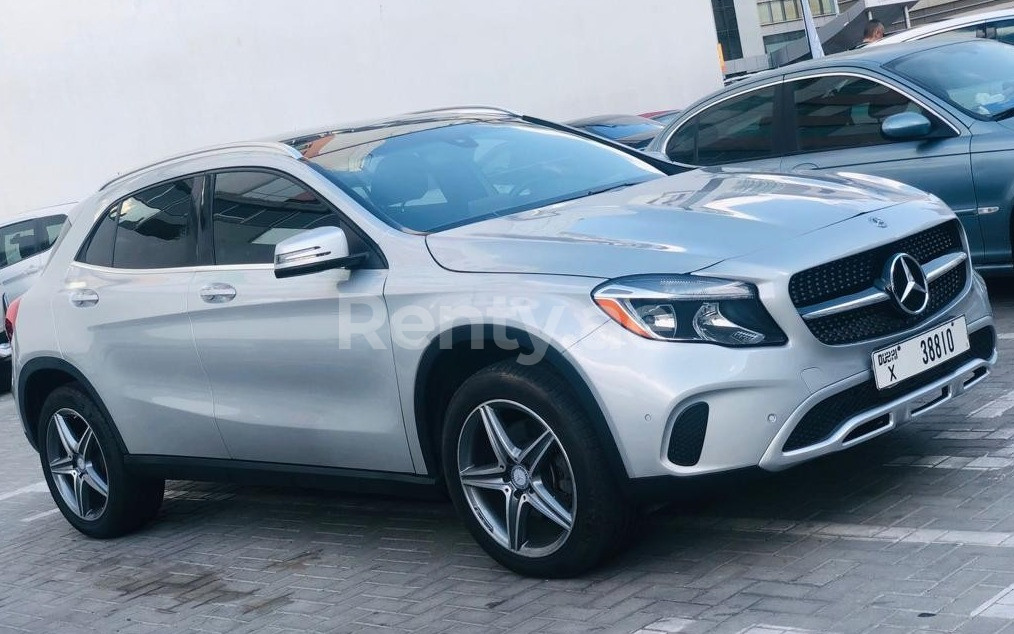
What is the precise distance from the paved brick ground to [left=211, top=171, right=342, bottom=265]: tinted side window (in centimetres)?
132

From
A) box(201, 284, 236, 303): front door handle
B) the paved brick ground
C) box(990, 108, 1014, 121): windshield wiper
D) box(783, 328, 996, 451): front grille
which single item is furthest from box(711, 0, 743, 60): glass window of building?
box(783, 328, 996, 451): front grille

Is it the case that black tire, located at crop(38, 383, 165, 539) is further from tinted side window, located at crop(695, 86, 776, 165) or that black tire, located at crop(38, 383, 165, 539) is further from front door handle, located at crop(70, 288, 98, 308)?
tinted side window, located at crop(695, 86, 776, 165)

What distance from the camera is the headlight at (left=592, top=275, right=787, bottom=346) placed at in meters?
4.24

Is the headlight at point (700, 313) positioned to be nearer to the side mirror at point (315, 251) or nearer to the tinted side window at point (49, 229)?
the side mirror at point (315, 251)

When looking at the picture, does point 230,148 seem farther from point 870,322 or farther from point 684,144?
point 684,144

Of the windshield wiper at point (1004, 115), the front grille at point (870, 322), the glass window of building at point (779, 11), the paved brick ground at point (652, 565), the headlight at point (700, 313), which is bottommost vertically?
the paved brick ground at point (652, 565)

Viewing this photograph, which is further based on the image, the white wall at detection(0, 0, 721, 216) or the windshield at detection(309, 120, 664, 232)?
the white wall at detection(0, 0, 721, 216)

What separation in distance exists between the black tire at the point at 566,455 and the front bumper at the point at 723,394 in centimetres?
13

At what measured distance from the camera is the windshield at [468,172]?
17.4ft

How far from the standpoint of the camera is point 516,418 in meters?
4.69

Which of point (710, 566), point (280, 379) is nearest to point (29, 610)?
point (280, 379)

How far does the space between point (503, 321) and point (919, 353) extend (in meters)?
1.41

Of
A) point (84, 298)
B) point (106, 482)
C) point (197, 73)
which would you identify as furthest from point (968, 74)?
point (197, 73)

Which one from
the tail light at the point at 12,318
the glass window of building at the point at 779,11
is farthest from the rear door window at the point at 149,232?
the glass window of building at the point at 779,11
